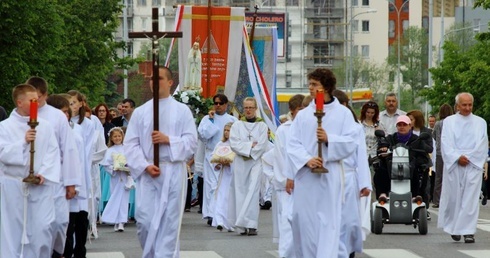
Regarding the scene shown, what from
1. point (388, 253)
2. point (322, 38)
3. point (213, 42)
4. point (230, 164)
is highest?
point (213, 42)

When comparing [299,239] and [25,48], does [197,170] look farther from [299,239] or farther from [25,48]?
[25,48]

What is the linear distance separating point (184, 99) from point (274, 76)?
701 cm

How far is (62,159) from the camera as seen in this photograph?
47.1 feet

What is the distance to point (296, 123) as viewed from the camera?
46.8 ft

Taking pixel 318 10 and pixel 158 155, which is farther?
pixel 318 10

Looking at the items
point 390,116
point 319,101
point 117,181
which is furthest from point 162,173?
point 390,116

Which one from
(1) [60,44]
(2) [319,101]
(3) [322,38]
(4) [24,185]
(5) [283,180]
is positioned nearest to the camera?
(2) [319,101]

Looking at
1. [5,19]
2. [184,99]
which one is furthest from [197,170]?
[5,19]

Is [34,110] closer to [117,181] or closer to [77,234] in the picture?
[77,234]

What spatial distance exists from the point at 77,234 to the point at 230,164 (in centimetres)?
733

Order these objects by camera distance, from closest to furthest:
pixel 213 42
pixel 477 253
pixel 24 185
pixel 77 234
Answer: pixel 24 185 < pixel 77 234 < pixel 477 253 < pixel 213 42

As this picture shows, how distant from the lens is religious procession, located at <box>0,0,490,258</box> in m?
14.0

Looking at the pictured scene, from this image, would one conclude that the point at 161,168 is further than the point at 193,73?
No

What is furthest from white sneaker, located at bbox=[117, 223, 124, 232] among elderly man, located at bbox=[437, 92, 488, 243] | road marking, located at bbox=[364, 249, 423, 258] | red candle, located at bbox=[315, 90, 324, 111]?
red candle, located at bbox=[315, 90, 324, 111]
